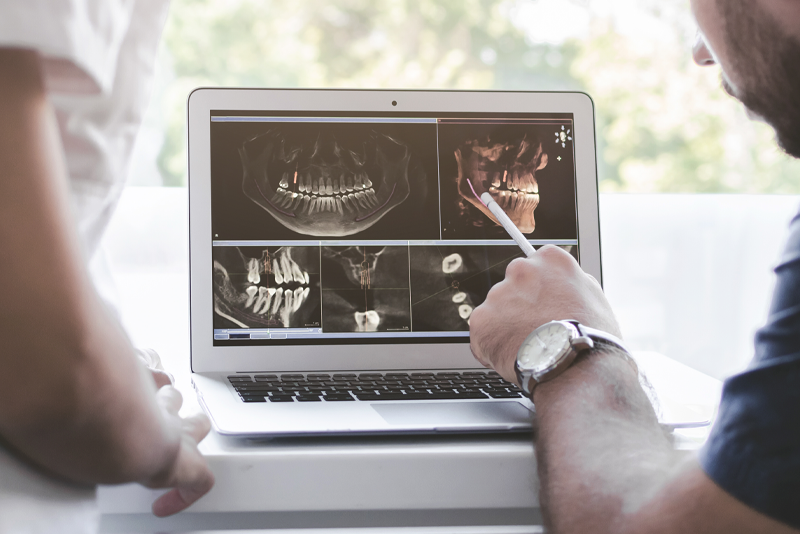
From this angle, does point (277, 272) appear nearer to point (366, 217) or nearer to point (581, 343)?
point (366, 217)

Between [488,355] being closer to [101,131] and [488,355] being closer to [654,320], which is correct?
[101,131]

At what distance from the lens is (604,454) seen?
48cm

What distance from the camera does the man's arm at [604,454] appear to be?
404 mm

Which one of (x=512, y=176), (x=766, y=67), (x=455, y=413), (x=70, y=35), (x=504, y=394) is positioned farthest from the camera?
(x=512, y=176)

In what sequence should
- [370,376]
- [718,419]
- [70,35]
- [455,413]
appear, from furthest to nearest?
[370,376]
[455,413]
[718,419]
[70,35]

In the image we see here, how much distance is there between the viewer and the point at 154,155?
1.70m

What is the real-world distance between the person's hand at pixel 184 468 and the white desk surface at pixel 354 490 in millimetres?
15

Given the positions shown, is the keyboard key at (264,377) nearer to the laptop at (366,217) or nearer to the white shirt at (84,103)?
the laptop at (366,217)

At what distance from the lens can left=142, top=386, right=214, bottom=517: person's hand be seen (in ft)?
1.44

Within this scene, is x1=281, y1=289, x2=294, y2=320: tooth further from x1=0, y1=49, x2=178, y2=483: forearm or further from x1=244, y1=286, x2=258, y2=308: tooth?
x1=0, y1=49, x2=178, y2=483: forearm

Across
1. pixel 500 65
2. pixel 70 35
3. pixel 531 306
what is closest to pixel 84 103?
pixel 70 35

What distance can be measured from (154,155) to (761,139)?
3.51m

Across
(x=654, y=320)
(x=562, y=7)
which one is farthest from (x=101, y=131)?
(x=562, y=7)

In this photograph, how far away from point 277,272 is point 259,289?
0.12ft
